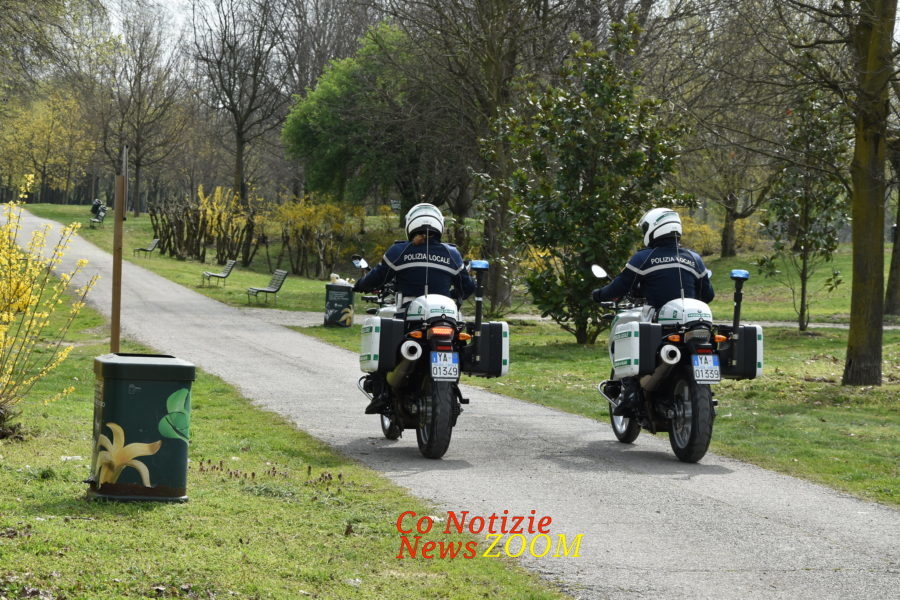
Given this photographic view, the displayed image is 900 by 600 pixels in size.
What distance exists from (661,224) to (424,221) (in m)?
2.01

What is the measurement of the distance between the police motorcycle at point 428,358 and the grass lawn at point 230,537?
0.71 m

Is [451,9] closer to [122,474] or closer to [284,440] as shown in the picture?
[284,440]

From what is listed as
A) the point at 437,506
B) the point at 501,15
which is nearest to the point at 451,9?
the point at 501,15

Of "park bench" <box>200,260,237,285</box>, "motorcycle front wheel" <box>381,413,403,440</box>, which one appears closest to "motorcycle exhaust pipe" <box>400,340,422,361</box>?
"motorcycle front wheel" <box>381,413,403,440</box>

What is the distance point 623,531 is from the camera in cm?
664

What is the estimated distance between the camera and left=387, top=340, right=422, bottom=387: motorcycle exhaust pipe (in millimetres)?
8992

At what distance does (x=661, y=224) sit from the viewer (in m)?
9.62

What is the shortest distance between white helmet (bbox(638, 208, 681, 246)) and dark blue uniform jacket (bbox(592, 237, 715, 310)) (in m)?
0.07

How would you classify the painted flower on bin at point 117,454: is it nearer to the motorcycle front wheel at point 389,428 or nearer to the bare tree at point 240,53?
the motorcycle front wheel at point 389,428

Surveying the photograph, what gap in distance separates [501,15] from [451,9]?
58.5 inches

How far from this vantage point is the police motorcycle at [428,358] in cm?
887

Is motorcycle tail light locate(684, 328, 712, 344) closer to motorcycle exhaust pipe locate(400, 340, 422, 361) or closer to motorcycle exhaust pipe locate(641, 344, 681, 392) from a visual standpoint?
motorcycle exhaust pipe locate(641, 344, 681, 392)

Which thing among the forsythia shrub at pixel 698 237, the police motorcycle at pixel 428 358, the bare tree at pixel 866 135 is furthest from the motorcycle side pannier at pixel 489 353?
the forsythia shrub at pixel 698 237

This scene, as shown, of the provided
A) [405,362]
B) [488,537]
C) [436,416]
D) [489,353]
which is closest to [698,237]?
[489,353]
